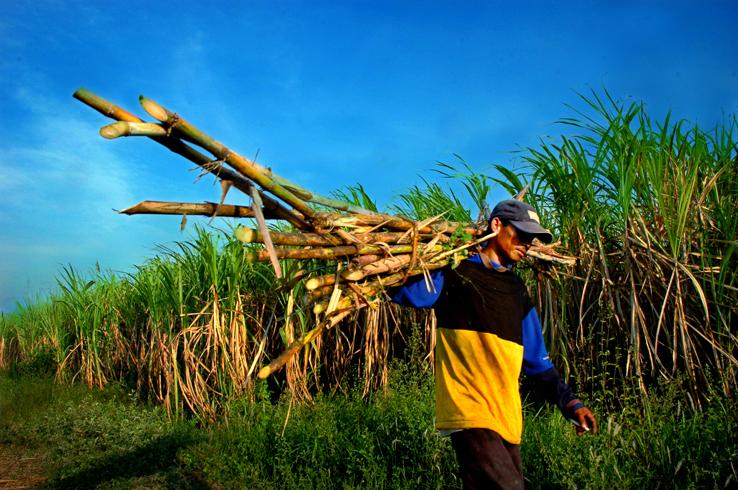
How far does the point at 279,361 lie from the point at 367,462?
7.52ft

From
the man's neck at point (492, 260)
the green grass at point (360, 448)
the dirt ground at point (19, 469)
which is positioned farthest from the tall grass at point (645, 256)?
the dirt ground at point (19, 469)

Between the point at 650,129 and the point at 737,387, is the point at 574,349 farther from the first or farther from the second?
the point at 650,129

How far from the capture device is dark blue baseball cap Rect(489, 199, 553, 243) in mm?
2775

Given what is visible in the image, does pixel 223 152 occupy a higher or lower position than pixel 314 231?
higher

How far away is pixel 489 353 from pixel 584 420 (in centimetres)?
77

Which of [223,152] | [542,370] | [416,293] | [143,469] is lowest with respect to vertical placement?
[143,469]

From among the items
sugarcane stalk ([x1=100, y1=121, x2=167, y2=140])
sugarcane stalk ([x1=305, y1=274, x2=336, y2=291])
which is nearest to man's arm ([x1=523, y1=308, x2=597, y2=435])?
sugarcane stalk ([x1=305, y1=274, x2=336, y2=291])

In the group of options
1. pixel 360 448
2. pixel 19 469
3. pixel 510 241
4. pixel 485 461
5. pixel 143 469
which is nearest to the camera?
pixel 485 461

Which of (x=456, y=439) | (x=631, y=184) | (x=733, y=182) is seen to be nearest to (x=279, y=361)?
(x=456, y=439)

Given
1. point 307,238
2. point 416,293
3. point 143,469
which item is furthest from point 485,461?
point 143,469

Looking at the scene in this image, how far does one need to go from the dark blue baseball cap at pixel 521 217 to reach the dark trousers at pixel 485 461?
0.99m

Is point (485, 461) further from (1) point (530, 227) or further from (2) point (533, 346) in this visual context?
(1) point (530, 227)

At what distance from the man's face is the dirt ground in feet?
15.8

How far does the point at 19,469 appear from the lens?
223 inches
